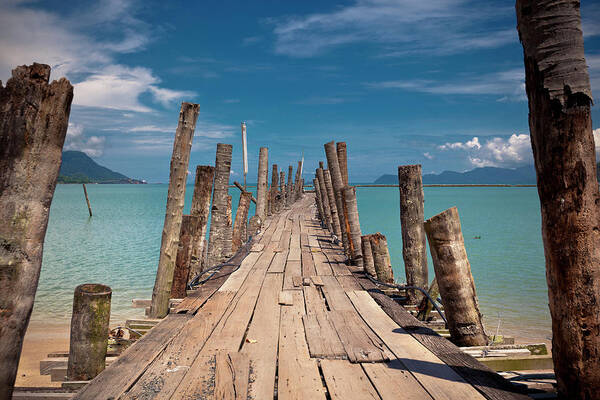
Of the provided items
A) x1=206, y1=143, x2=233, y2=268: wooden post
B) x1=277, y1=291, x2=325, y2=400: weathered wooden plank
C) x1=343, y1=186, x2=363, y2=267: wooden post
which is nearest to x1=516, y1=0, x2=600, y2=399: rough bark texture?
x1=277, y1=291, x2=325, y2=400: weathered wooden plank

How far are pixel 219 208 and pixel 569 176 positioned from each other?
6295 mm

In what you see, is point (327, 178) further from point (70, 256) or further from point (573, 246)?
point (70, 256)

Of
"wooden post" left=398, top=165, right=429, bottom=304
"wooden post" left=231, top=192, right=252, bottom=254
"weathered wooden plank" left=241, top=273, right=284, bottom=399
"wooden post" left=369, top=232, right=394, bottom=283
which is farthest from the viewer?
"wooden post" left=231, top=192, right=252, bottom=254

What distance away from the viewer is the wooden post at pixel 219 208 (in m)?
7.69

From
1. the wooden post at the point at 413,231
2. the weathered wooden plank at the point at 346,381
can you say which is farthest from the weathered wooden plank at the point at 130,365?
the wooden post at the point at 413,231

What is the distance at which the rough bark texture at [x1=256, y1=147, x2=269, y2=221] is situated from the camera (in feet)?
43.3

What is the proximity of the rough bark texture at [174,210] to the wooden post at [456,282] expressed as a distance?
8.84 ft

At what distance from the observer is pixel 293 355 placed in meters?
3.10

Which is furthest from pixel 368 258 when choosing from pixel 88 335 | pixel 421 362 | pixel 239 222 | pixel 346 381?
pixel 239 222

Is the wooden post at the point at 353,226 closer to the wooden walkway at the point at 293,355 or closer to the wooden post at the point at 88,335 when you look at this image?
the wooden walkway at the point at 293,355

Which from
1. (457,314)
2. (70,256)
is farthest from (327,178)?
(70,256)

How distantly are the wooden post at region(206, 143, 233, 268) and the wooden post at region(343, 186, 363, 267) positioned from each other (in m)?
2.36

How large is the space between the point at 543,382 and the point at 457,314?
879 mm

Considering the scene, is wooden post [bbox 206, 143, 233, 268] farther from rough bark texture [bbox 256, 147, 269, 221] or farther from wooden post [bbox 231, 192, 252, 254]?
rough bark texture [bbox 256, 147, 269, 221]
